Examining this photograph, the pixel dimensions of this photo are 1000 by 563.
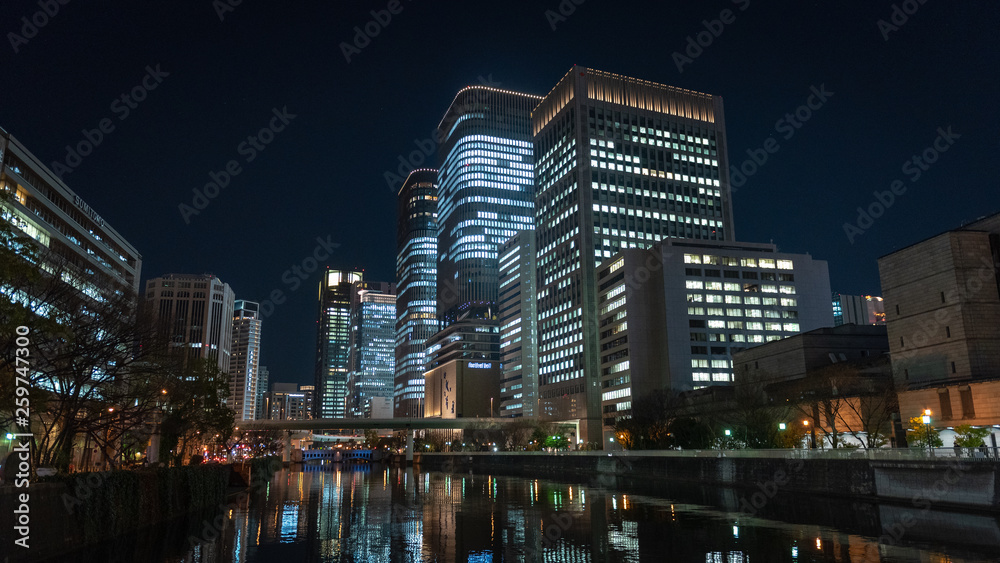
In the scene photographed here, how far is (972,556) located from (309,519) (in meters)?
39.8

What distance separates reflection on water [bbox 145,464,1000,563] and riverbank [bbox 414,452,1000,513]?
4.55 metres

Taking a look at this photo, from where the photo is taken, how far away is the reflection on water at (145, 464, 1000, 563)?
100 feet

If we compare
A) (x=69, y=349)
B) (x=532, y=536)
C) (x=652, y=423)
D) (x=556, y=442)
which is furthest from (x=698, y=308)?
(x=69, y=349)

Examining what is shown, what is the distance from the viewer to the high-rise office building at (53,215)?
292 feet

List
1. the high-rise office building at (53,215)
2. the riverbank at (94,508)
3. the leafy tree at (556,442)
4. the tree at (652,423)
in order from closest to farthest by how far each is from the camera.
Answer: the riverbank at (94,508) → the high-rise office building at (53,215) → the tree at (652,423) → the leafy tree at (556,442)

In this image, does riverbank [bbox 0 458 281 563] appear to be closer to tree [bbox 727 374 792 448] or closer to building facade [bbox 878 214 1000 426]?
tree [bbox 727 374 792 448]

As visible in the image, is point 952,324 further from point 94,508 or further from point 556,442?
point 556,442

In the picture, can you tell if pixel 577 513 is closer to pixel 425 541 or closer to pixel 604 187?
pixel 425 541

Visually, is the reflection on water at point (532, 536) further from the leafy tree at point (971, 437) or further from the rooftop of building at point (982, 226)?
the rooftop of building at point (982, 226)

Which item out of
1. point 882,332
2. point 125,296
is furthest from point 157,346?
point 882,332

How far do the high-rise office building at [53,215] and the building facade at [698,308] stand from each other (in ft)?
350

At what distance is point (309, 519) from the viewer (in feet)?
161

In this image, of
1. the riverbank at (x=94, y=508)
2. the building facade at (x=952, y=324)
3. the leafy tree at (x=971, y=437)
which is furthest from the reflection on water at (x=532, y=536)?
the building facade at (x=952, y=324)

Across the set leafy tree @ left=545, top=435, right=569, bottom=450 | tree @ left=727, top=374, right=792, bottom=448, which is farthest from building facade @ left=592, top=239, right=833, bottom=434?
tree @ left=727, top=374, right=792, bottom=448
